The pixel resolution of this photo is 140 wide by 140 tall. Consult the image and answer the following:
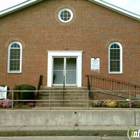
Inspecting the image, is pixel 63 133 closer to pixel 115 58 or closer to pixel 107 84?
pixel 107 84

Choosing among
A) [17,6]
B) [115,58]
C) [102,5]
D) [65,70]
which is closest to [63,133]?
[65,70]

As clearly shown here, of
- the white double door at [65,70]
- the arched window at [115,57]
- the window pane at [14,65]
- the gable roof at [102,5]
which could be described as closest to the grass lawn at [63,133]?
the white double door at [65,70]

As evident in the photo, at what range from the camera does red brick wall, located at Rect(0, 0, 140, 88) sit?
16922 mm

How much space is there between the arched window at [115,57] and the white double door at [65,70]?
97.5 inches

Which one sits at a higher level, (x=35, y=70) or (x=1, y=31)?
(x=1, y=31)

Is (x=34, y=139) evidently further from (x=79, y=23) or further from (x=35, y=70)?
(x=79, y=23)

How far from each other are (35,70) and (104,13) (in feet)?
20.2

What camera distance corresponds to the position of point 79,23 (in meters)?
17.2

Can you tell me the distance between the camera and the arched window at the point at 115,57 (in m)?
17.0

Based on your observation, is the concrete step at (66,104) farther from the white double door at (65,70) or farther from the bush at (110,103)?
the white double door at (65,70)

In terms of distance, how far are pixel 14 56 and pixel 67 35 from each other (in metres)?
3.94

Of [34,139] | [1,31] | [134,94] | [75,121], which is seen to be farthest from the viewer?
[1,31]

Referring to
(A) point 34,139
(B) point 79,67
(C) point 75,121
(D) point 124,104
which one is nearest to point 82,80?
(B) point 79,67

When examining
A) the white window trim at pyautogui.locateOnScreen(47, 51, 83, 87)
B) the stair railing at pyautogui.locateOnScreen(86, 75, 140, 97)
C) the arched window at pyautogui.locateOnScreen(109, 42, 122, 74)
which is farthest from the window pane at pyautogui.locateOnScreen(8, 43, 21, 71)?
the arched window at pyautogui.locateOnScreen(109, 42, 122, 74)
